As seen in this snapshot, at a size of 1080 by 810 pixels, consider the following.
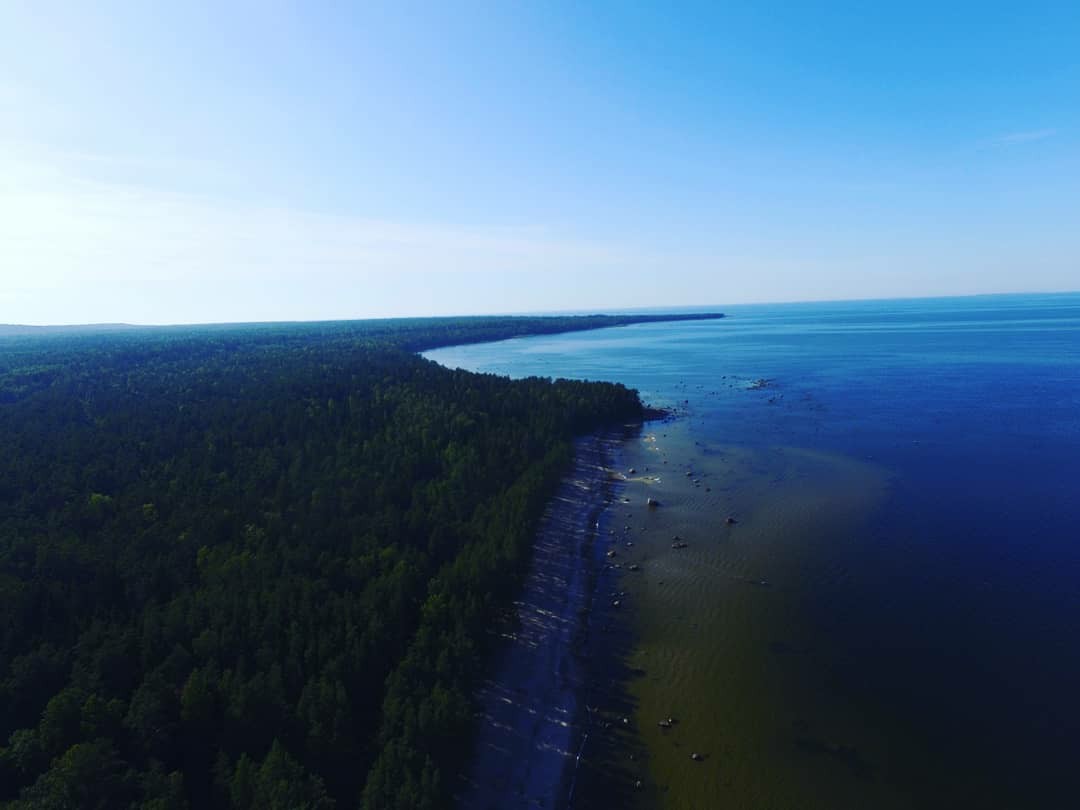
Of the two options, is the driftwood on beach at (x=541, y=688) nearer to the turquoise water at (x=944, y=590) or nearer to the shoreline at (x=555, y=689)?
the shoreline at (x=555, y=689)

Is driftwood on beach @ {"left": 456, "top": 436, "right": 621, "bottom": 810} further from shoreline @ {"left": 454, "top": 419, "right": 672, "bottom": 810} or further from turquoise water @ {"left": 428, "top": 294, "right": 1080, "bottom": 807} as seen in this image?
turquoise water @ {"left": 428, "top": 294, "right": 1080, "bottom": 807}

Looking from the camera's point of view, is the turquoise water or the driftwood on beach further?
the turquoise water

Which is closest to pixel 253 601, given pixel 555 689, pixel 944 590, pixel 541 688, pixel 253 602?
pixel 253 602

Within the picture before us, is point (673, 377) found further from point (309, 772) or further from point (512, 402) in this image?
point (309, 772)

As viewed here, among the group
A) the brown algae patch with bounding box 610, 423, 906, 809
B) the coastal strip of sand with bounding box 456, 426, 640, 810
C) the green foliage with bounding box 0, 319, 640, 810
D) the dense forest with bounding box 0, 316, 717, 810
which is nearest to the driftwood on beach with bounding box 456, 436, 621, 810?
the coastal strip of sand with bounding box 456, 426, 640, 810

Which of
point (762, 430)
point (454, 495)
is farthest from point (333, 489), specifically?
point (762, 430)

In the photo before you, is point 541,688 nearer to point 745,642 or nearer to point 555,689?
point 555,689

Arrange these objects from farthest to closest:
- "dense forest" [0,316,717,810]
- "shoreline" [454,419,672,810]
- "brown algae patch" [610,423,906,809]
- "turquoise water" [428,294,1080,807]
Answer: "turquoise water" [428,294,1080,807], "brown algae patch" [610,423,906,809], "shoreline" [454,419,672,810], "dense forest" [0,316,717,810]
